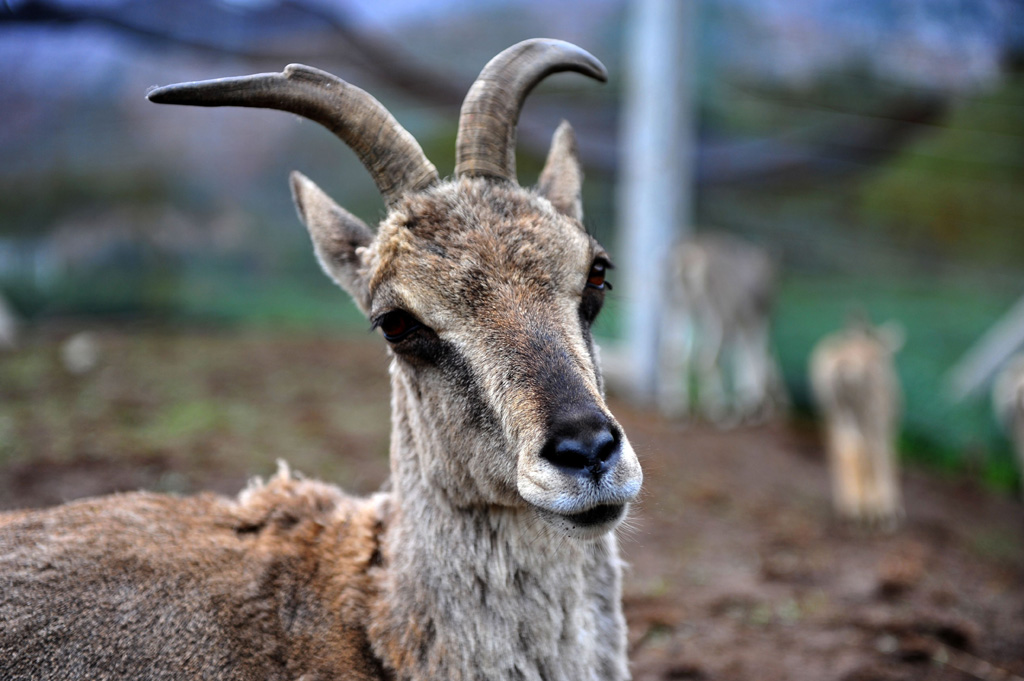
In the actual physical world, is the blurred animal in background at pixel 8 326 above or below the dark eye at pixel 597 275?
below

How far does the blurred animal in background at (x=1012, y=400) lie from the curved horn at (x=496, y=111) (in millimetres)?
7928

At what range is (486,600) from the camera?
10.7 ft

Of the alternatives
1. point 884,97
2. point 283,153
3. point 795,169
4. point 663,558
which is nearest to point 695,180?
point 795,169

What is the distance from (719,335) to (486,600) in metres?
10.8

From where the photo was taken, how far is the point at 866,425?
930 cm

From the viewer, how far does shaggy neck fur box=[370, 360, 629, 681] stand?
3.22m

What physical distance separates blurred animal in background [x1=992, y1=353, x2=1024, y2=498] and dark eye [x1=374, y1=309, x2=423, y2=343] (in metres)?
8.49

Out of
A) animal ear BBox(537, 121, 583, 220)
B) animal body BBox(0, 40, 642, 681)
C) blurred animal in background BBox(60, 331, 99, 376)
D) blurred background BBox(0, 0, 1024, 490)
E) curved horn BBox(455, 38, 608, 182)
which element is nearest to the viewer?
animal body BBox(0, 40, 642, 681)

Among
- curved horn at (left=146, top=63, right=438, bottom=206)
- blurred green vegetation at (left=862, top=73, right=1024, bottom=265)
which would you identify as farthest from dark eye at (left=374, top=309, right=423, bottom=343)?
blurred green vegetation at (left=862, top=73, right=1024, bottom=265)

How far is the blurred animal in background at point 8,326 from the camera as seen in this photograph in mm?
11375

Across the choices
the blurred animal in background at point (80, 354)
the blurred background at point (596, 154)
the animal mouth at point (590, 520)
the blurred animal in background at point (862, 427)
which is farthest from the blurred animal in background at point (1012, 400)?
the blurred animal in background at point (80, 354)

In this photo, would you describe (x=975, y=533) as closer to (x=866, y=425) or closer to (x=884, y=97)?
(x=866, y=425)

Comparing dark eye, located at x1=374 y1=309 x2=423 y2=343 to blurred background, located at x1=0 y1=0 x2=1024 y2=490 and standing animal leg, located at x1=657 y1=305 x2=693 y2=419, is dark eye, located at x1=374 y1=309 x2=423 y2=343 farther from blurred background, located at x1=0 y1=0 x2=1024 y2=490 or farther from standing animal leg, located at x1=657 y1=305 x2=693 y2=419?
standing animal leg, located at x1=657 y1=305 x2=693 y2=419

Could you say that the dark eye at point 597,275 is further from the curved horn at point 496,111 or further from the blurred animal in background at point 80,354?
the blurred animal in background at point 80,354
